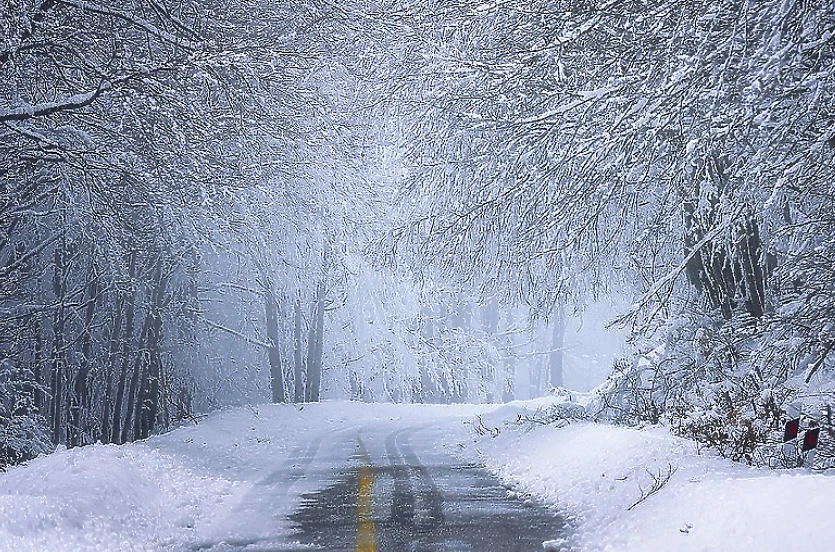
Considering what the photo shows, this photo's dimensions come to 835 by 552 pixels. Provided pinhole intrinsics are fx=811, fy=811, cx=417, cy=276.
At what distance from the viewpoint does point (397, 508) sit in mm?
8523

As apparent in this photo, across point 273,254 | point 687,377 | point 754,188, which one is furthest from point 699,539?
point 273,254

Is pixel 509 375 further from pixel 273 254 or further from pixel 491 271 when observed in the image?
pixel 491 271

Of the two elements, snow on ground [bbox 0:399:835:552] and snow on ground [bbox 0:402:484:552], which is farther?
snow on ground [bbox 0:402:484:552]

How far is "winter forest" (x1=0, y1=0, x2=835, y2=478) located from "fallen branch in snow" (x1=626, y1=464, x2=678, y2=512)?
0.67 meters

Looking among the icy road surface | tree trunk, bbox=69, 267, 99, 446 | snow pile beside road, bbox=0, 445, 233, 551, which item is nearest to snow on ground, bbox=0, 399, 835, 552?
snow pile beside road, bbox=0, 445, 233, 551

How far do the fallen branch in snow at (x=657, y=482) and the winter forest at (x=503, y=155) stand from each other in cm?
67

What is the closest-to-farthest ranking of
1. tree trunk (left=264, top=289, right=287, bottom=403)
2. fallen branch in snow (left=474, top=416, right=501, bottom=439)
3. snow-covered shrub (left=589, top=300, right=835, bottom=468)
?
1. snow-covered shrub (left=589, top=300, right=835, bottom=468)
2. fallen branch in snow (left=474, top=416, right=501, bottom=439)
3. tree trunk (left=264, top=289, right=287, bottom=403)

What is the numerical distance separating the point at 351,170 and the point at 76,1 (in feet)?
26.3

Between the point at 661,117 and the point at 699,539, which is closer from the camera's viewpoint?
the point at 699,539

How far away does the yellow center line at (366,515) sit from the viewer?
682cm

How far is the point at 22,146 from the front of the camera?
1080cm

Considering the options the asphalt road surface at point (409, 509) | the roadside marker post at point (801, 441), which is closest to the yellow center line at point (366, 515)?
the asphalt road surface at point (409, 509)

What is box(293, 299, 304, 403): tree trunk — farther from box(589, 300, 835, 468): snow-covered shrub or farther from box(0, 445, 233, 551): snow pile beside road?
box(0, 445, 233, 551): snow pile beside road

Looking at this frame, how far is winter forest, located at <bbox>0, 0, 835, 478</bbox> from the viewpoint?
23.2 ft
